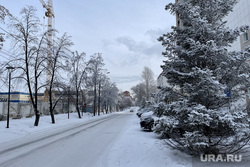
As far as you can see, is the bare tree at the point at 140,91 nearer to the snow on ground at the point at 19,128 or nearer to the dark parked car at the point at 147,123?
the snow on ground at the point at 19,128

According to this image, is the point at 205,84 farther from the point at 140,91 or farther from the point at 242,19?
the point at 140,91

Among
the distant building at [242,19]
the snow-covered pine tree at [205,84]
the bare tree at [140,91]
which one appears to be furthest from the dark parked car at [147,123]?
the bare tree at [140,91]

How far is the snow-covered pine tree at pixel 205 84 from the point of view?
490cm

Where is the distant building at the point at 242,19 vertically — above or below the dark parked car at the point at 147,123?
above

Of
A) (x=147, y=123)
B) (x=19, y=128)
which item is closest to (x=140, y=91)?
(x=19, y=128)

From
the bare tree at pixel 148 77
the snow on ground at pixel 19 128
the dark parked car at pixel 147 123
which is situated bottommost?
the snow on ground at pixel 19 128

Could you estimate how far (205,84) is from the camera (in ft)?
17.1

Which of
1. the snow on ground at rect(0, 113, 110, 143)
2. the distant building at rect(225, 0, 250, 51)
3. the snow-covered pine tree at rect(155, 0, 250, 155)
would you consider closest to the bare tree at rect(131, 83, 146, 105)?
the distant building at rect(225, 0, 250, 51)

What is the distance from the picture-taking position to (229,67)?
5766 millimetres

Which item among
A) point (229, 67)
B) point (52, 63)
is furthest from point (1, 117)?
point (229, 67)

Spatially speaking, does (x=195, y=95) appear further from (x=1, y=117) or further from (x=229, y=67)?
(x=1, y=117)

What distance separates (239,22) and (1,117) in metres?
30.3

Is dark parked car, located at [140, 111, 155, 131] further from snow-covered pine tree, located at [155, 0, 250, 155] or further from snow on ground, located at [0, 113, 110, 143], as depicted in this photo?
snow on ground, located at [0, 113, 110, 143]

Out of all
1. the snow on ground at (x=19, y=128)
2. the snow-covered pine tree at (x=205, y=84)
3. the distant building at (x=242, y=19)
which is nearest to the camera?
the snow-covered pine tree at (x=205, y=84)
